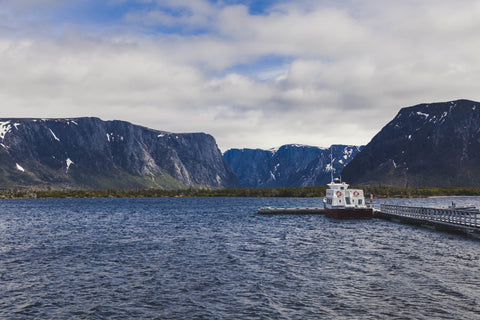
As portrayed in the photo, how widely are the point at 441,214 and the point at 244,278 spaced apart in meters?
56.7

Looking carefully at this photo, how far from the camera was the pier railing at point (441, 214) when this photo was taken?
207 feet

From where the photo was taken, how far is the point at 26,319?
1001 inches

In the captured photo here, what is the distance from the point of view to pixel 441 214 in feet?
255

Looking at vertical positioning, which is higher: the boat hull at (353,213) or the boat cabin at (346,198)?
the boat cabin at (346,198)

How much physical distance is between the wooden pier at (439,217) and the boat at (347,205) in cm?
581

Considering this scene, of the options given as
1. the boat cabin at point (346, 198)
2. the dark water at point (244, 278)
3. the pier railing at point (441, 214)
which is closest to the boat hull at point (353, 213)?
→ the boat cabin at point (346, 198)

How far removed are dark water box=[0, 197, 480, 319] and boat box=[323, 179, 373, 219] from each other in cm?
3502

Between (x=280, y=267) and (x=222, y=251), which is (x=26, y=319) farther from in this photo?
(x=222, y=251)

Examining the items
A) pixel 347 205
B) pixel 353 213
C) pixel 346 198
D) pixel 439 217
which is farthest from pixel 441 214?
pixel 346 198

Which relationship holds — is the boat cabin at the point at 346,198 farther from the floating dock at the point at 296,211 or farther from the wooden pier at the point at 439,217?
the floating dock at the point at 296,211

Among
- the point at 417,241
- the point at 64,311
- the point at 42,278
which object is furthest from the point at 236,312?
the point at 417,241

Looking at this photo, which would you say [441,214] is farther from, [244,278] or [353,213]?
[244,278]

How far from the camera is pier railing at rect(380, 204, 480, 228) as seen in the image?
207ft

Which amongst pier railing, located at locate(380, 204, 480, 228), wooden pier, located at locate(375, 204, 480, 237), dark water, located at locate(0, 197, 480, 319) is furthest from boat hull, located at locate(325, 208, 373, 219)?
dark water, located at locate(0, 197, 480, 319)
